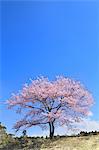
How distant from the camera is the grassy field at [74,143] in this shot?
14828 millimetres

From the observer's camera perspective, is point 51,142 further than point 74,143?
Yes

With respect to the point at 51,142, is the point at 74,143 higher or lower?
lower

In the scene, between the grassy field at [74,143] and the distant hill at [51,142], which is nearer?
the grassy field at [74,143]

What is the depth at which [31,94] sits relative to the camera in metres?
16.7

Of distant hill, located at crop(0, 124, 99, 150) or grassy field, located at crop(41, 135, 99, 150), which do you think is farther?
distant hill, located at crop(0, 124, 99, 150)

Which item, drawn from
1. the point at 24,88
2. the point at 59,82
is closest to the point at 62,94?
the point at 59,82

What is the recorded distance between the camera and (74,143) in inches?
602

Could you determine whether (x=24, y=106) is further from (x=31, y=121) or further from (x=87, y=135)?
(x=87, y=135)

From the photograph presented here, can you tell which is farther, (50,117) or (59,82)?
(59,82)

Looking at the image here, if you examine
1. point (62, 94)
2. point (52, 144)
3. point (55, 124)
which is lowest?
point (52, 144)

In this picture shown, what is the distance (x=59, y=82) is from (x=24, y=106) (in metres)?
2.09

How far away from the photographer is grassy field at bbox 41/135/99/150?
14.8 metres

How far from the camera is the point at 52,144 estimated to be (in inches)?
615

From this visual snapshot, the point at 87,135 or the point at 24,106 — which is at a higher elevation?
the point at 24,106
